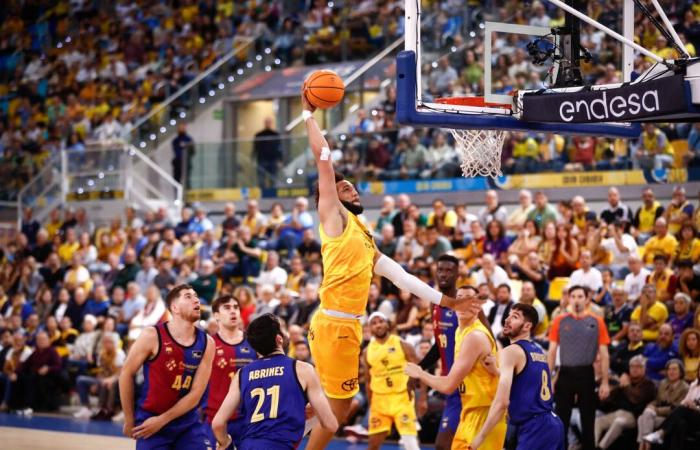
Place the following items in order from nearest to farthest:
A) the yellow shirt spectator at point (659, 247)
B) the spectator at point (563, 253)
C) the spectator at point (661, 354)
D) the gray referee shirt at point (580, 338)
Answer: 1. the gray referee shirt at point (580, 338)
2. the spectator at point (661, 354)
3. the yellow shirt spectator at point (659, 247)
4. the spectator at point (563, 253)

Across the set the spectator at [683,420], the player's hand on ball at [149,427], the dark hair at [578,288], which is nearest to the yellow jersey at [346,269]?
the player's hand on ball at [149,427]

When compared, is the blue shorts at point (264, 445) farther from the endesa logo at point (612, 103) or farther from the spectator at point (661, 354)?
the spectator at point (661, 354)

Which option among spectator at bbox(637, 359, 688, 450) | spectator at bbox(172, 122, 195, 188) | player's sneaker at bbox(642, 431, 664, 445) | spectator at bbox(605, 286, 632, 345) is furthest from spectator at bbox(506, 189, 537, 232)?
spectator at bbox(172, 122, 195, 188)

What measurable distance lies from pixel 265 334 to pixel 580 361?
5.92 m

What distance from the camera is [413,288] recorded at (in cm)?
828

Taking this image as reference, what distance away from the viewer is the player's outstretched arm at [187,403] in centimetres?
818

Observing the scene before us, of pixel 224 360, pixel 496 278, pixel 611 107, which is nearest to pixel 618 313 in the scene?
pixel 496 278

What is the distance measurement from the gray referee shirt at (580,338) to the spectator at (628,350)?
0.69m

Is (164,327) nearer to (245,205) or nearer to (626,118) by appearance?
(626,118)

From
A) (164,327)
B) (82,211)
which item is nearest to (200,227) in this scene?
(82,211)

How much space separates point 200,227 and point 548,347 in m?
8.57

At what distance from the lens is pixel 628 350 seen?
13.3m

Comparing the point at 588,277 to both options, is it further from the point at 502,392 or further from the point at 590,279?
the point at 502,392

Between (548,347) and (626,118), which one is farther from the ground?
(626,118)
